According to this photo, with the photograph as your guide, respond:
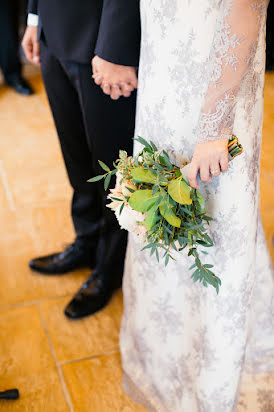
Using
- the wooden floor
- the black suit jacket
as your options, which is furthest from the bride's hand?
the wooden floor

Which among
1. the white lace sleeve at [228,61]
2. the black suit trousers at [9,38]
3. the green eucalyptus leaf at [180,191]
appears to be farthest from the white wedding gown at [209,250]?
the black suit trousers at [9,38]

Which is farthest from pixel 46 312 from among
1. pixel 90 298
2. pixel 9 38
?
pixel 9 38

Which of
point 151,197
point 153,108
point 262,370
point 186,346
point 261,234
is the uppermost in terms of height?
point 153,108

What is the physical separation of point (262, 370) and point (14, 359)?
2.63 feet

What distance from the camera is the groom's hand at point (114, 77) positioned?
48.9 inches

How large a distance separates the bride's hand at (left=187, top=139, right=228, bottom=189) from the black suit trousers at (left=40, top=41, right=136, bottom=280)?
48cm

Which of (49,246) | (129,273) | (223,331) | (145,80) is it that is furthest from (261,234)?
(49,246)

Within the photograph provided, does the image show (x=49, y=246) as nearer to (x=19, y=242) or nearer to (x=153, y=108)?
(x=19, y=242)

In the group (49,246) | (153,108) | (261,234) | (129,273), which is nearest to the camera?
(153,108)

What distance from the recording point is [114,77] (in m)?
1.26

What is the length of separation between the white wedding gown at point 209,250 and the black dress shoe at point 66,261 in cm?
42

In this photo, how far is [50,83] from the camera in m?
1.50

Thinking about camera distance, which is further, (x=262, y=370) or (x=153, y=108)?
(x=262, y=370)

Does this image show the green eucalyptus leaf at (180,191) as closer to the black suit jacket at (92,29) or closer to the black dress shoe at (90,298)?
the black suit jacket at (92,29)
